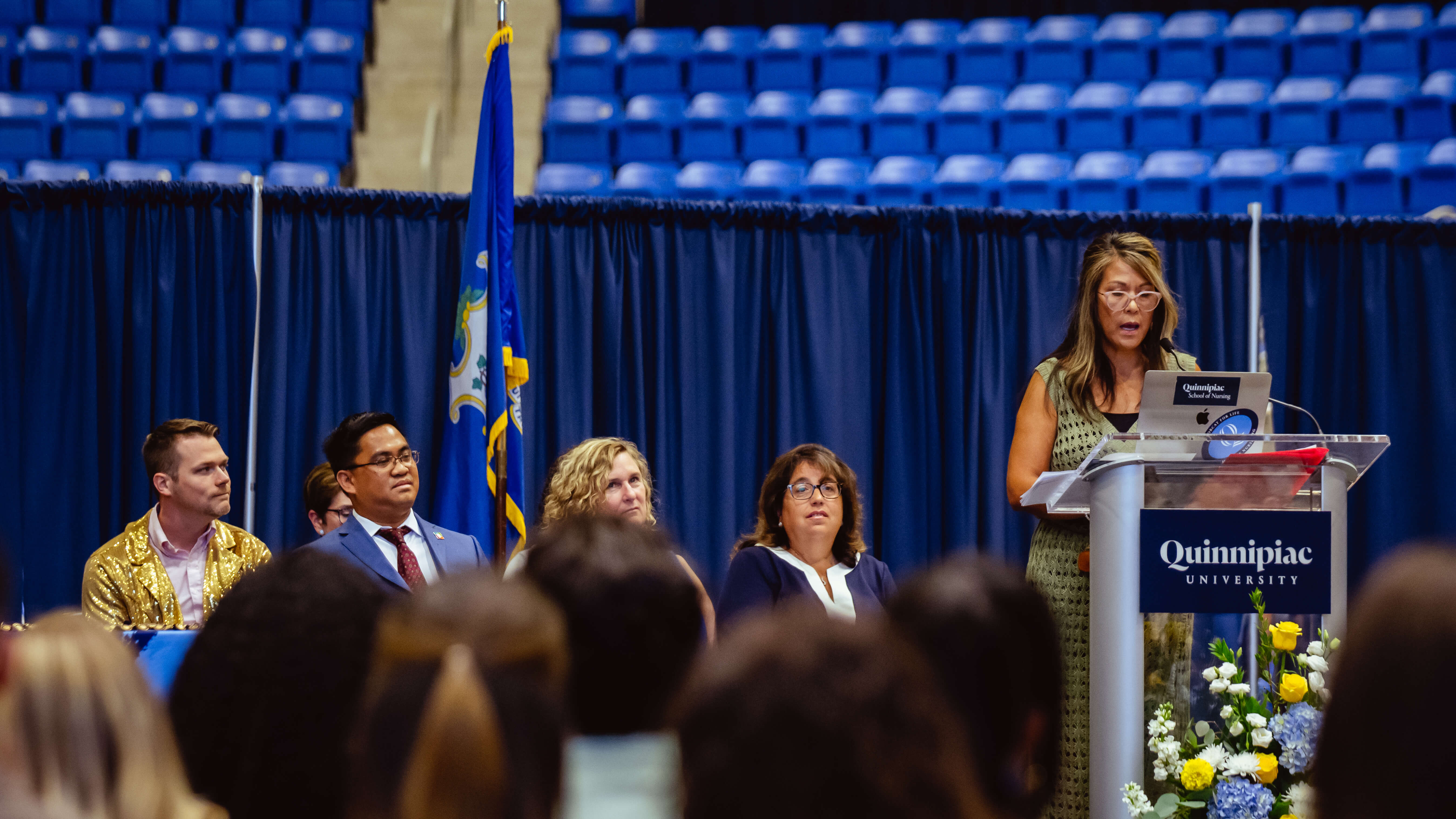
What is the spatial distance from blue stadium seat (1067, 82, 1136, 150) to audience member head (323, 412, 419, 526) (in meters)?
5.05

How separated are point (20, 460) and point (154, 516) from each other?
129 cm

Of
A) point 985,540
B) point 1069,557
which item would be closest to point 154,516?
point 1069,557

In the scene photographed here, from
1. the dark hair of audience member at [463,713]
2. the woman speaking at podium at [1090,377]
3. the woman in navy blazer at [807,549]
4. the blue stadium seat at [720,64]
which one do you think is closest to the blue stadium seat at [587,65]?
the blue stadium seat at [720,64]

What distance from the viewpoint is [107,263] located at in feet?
15.4

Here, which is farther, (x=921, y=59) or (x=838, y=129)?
(x=921, y=59)

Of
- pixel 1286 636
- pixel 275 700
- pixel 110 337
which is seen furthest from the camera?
pixel 110 337

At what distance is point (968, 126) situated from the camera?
727 centimetres

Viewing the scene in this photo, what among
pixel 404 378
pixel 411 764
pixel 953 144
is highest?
pixel 953 144

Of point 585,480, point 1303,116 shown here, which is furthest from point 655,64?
point 585,480

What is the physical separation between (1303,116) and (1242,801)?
6225mm

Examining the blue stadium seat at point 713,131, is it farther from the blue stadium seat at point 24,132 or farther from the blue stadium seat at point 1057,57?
the blue stadium seat at point 24,132

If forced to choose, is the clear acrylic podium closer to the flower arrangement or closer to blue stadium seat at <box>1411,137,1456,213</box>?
the flower arrangement

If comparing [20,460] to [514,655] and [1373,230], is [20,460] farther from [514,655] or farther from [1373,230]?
[1373,230]

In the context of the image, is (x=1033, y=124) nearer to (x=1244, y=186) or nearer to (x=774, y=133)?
(x=1244, y=186)
